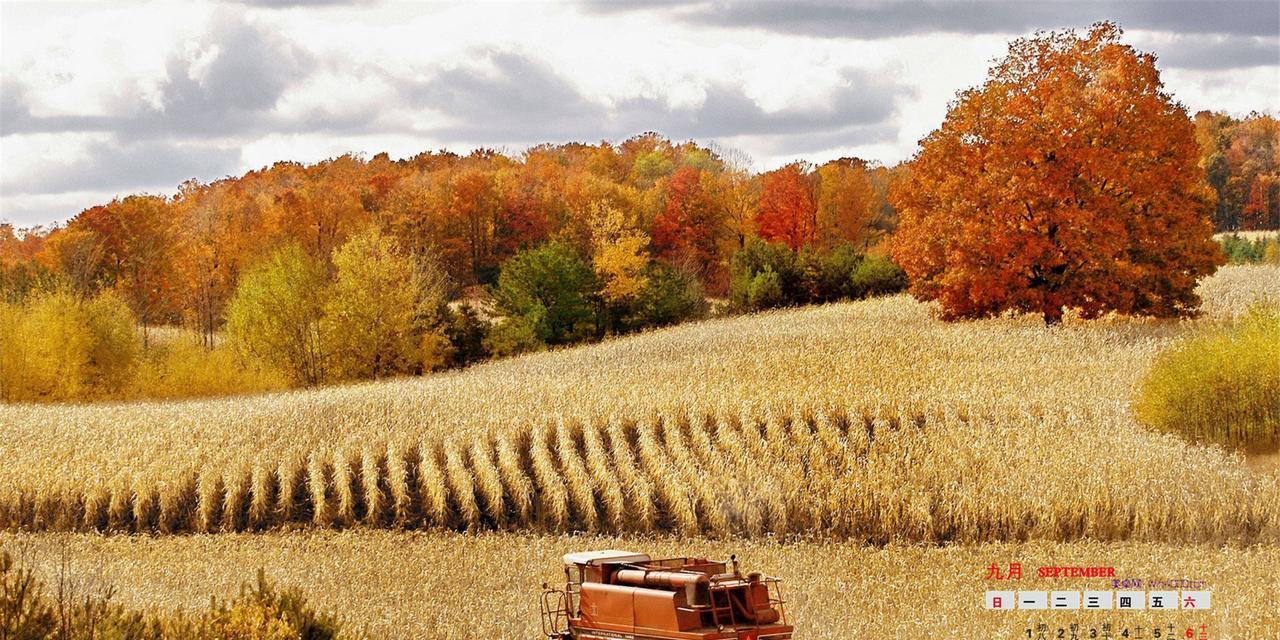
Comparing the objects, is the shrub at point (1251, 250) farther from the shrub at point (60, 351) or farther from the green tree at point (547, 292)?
the shrub at point (60, 351)

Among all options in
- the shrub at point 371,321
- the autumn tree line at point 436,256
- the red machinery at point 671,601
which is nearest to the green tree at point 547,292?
the autumn tree line at point 436,256

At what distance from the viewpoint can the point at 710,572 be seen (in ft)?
39.4

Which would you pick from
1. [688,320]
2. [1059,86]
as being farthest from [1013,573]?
[688,320]

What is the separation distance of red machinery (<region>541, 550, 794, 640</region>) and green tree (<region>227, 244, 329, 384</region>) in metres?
41.4

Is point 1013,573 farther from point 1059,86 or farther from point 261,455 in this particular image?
point 1059,86

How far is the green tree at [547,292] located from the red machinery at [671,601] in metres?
44.5

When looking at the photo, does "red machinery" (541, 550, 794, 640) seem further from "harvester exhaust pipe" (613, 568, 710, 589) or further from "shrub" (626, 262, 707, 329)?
"shrub" (626, 262, 707, 329)

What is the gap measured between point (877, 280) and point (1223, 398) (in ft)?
123

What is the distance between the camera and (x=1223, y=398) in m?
27.7

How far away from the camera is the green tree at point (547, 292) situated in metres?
57.5

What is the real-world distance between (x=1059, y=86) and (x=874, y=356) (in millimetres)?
11631

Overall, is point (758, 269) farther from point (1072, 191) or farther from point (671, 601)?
point (671, 601)

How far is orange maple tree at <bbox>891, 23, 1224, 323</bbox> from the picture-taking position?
40094 millimetres

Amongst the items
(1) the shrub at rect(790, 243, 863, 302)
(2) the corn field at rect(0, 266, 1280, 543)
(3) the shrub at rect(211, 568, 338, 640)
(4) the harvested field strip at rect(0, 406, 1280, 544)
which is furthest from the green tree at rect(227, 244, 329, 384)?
(3) the shrub at rect(211, 568, 338, 640)
